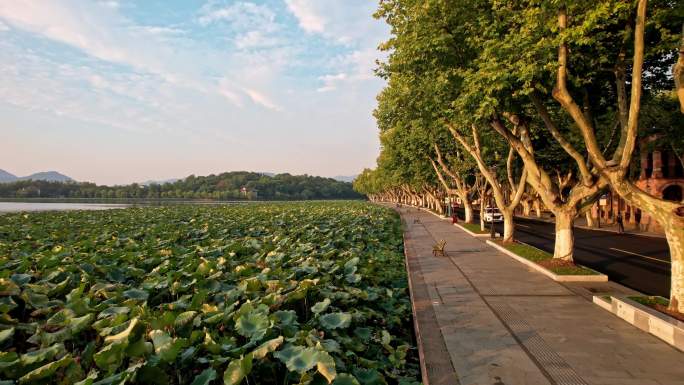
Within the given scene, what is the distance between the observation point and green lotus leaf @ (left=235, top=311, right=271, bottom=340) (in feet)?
14.4

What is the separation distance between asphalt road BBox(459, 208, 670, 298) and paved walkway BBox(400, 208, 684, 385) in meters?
1.67

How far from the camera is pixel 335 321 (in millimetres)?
5602

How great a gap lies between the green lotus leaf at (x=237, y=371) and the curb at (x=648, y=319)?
7.49m

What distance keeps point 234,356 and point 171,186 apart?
16559 centimetres

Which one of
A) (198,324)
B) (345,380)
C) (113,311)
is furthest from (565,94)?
(113,311)

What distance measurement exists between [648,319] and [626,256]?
479 inches

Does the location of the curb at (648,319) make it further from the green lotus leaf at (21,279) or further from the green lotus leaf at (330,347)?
the green lotus leaf at (21,279)

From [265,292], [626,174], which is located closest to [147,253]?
[265,292]

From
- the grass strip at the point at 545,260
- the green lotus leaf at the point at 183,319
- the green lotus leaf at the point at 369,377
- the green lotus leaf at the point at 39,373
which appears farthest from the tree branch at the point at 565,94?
the green lotus leaf at the point at 39,373

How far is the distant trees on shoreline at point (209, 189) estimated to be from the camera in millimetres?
130375

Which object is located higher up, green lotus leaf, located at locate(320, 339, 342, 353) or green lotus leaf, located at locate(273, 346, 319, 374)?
green lotus leaf, located at locate(273, 346, 319, 374)

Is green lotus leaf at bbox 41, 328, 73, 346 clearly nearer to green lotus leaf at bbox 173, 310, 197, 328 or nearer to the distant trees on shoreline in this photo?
green lotus leaf at bbox 173, 310, 197, 328

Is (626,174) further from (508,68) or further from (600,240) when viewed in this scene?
(600,240)

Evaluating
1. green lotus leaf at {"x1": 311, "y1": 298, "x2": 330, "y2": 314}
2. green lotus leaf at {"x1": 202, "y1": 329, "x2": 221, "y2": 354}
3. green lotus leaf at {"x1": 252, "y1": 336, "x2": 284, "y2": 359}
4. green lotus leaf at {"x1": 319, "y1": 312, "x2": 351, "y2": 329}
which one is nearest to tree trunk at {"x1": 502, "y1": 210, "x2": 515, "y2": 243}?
green lotus leaf at {"x1": 311, "y1": 298, "x2": 330, "y2": 314}
